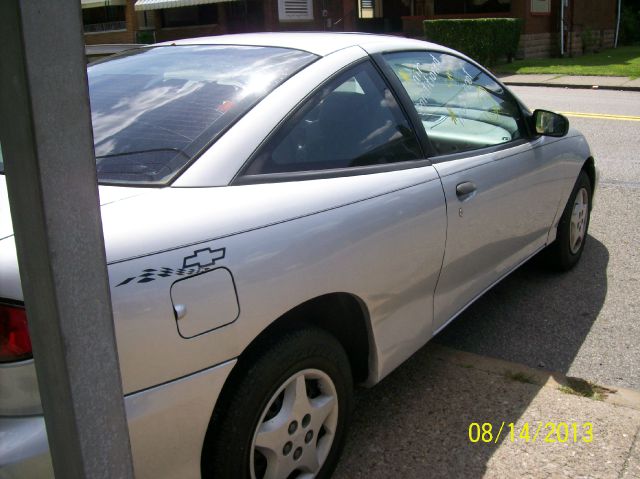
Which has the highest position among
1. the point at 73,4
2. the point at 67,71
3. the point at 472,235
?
the point at 73,4

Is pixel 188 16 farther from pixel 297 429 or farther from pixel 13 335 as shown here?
pixel 13 335

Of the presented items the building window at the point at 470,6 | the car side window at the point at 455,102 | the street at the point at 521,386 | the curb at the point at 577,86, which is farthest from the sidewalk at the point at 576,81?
the car side window at the point at 455,102

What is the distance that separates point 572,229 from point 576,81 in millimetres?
14034

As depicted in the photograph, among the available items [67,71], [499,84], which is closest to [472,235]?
[499,84]

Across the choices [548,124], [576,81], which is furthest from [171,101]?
[576,81]

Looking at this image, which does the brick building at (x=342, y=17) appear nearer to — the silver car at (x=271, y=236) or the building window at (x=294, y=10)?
the building window at (x=294, y=10)

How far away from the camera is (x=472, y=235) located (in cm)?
323

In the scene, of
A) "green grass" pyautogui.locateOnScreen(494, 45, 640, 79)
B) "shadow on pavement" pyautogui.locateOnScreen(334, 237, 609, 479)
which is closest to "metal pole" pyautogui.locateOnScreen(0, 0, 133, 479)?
"shadow on pavement" pyautogui.locateOnScreen(334, 237, 609, 479)

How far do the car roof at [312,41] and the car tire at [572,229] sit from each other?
69.2 inches

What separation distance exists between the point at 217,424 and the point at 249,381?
0.16 m

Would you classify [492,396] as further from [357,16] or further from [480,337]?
[357,16]

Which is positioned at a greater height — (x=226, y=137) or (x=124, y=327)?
(x=226, y=137)

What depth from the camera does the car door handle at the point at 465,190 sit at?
3.09 m

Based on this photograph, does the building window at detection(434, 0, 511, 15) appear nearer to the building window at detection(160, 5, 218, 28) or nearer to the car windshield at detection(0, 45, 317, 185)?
the building window at detection(160, 5, 218, 28)
